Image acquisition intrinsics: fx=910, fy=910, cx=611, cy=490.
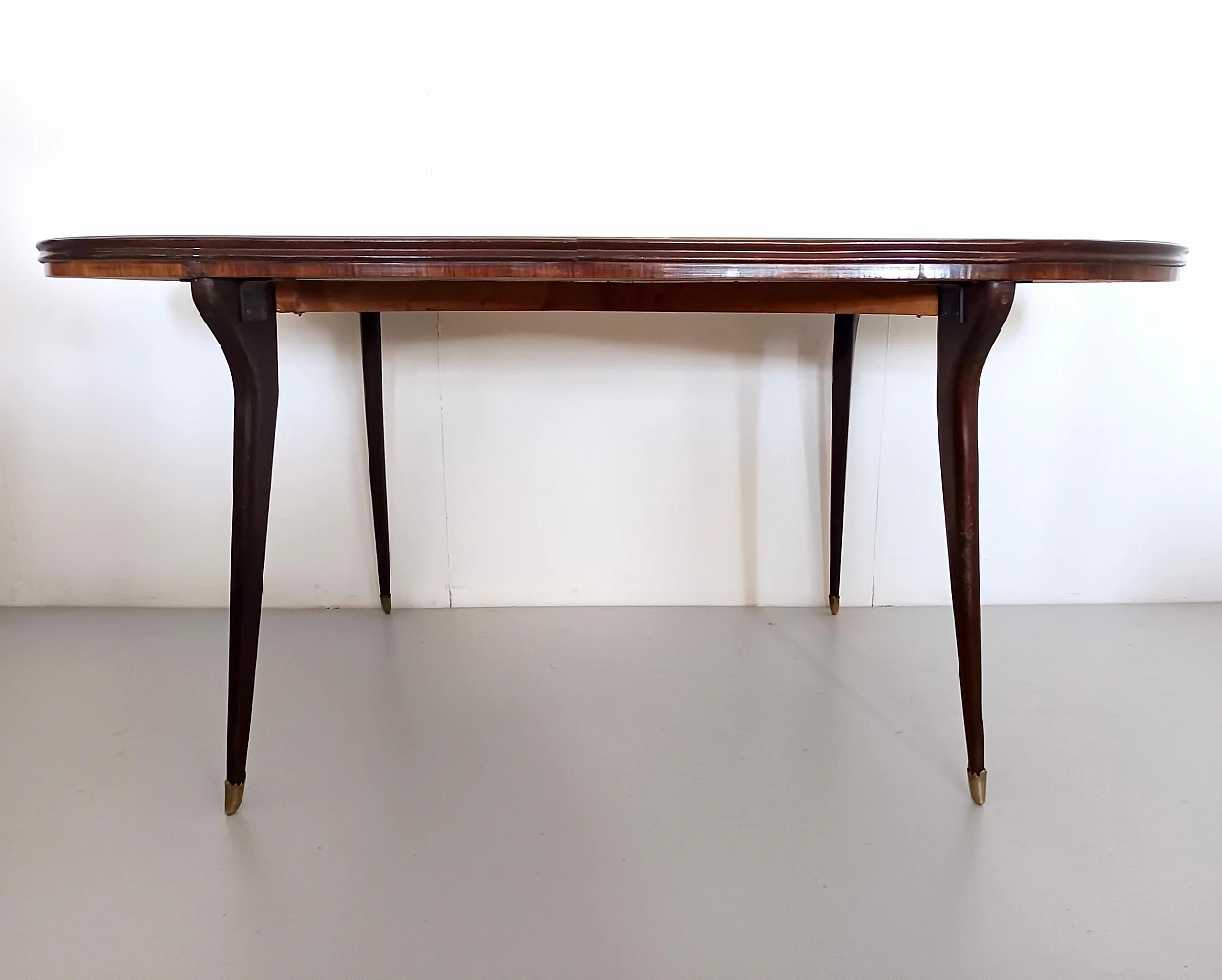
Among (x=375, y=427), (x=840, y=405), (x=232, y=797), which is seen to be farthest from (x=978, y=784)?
(x=375, y=427)

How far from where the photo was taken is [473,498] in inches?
68.4

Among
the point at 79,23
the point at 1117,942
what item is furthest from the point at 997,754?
the point at 79,23

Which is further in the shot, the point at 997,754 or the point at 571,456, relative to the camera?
the point at 571,456

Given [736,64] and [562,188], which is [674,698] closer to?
[562,188]

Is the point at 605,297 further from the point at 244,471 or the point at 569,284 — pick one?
the point at 244,471

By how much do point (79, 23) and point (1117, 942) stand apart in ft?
6.59

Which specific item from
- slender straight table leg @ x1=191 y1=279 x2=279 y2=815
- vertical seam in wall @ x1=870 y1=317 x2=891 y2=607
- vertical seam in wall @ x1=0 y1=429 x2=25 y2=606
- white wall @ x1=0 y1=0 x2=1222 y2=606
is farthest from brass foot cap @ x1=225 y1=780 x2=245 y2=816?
vertical seam in wall @ x1=870 y1=317 x2=891 y2=607

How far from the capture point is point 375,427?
161 cm

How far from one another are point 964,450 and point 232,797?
930 mm

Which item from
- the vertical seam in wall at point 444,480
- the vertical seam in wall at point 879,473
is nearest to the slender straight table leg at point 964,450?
the vertical seam in wall at point 879,473

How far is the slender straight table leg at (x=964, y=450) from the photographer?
3.29 feet

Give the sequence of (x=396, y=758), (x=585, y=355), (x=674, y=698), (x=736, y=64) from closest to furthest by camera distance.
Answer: (x=396, y=758) < (x=674, y=698) < (x=736, y=64) < (x=585, y=355)

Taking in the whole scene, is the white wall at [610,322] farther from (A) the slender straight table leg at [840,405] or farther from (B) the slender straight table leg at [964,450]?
(B) the slender straight table leg at [964,450]

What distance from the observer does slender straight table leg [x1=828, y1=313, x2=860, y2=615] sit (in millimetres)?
1575
